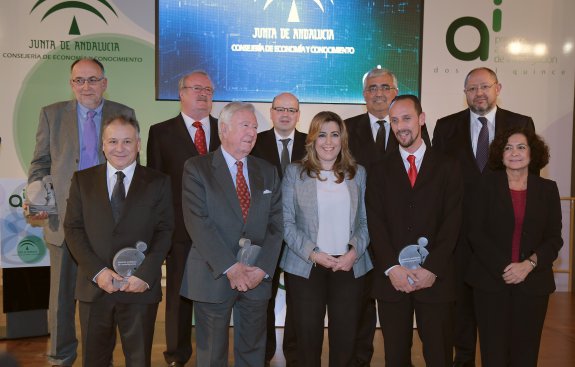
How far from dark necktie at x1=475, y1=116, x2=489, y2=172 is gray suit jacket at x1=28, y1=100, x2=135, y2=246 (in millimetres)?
2398

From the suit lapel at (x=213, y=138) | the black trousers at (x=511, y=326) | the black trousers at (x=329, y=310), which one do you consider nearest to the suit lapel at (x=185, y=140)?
the suit lapel at (x=213, y=138)

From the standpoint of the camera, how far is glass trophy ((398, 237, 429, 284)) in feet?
11.2

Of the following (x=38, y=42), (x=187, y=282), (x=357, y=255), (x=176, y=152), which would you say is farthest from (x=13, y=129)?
(x=357, y=255)

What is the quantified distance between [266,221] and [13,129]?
12.3ft

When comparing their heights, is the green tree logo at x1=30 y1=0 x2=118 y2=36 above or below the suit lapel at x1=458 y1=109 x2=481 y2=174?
above

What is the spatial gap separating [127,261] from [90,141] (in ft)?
3.80

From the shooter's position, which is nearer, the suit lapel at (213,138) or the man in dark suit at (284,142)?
the man in dark suit at (284,142)

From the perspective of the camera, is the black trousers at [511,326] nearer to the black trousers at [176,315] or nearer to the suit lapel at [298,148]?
the suit lapel at [298,148]

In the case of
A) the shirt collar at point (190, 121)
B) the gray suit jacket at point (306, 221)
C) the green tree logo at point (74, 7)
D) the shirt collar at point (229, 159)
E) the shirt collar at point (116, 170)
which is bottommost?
the gray suit jacket at point (306, 221)

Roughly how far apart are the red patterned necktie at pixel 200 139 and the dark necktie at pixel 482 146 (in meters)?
1.91

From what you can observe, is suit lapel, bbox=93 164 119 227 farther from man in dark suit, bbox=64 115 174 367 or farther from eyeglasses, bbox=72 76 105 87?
eyeglasses, bbox=72 76 105 87

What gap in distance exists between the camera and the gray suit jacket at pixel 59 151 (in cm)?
409

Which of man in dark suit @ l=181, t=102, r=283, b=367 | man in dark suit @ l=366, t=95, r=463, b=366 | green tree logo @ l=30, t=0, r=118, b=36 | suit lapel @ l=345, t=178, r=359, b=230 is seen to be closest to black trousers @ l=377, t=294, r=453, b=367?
man in dark suit @ l=366, t=95, r=463, b=366

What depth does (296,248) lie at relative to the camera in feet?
11.5
